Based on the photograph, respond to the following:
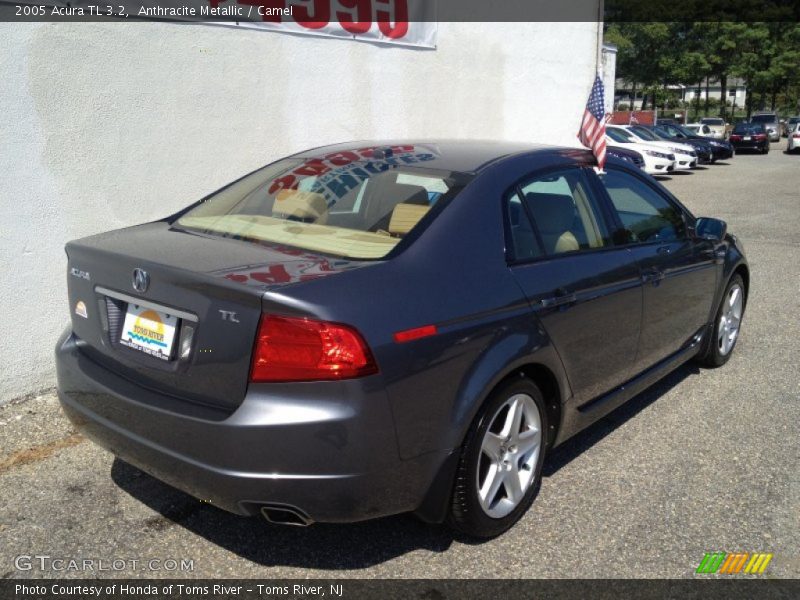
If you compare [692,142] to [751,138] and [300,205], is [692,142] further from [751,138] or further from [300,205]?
[300,205]

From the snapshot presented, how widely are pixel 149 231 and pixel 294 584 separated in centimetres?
163

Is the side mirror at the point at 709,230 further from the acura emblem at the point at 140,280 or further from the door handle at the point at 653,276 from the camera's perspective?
the acura emblem at the point at 140,280

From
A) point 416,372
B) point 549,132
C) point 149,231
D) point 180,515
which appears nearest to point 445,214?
point 416,372

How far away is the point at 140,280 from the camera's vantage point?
2738 mm

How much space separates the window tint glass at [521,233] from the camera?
3.16 m

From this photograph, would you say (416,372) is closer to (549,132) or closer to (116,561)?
(116,561)

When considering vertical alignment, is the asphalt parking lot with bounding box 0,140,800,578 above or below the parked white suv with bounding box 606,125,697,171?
below

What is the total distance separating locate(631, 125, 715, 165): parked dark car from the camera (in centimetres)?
2442

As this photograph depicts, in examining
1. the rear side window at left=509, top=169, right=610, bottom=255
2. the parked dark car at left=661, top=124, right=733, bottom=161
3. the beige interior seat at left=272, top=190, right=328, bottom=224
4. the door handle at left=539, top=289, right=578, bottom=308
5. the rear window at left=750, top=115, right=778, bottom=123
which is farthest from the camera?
the rear window at left=750, top=115, right=778, bottom=123

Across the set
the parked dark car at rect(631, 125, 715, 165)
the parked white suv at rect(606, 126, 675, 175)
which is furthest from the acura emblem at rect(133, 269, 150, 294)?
the parked dark car at rect(631, 125, 715, 165)

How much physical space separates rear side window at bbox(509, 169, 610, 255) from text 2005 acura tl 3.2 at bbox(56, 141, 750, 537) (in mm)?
Answer: 11

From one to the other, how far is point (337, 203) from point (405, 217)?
0.42 meters

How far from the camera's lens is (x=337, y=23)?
21.7 feet

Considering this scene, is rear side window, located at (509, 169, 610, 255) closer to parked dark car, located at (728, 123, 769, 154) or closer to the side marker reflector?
the side marker reflector
